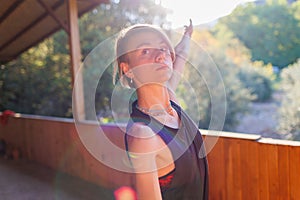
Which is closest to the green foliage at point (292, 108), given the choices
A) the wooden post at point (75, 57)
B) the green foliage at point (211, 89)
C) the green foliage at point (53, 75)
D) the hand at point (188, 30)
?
the green foliage at point (211, 89)

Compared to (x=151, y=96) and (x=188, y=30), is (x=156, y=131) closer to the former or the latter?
(x=151, y=96)

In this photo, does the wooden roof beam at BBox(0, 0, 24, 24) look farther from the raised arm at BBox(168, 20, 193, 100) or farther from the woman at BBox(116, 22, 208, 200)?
the woman at BBox(116, 22, 208, 200)

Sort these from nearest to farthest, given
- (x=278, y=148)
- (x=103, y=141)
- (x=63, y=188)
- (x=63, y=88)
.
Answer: (x=278, y=148)
(x=103, y=141)
(x=63, y=188)
(x=63, y=88)

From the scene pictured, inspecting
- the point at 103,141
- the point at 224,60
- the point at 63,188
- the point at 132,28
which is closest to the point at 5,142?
the point at 63,188

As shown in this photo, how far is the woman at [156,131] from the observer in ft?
2.61

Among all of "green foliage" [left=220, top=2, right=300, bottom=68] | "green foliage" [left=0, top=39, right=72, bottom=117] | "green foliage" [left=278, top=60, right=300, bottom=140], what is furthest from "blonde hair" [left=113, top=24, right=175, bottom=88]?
"green foliage" [left=220, top=2, right=300, bottom=68]

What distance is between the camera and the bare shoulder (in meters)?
0.79

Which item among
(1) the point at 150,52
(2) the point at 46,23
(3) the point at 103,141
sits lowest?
(3) the point at 103,141

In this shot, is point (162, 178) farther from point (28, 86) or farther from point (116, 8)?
point (116, 8)

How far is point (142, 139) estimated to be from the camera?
790 millimetres

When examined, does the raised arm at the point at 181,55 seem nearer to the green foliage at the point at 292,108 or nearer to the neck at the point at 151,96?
the neck at the point at 151,96

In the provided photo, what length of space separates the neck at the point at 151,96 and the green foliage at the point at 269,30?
24436 millimetres

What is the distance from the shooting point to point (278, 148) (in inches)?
84.8

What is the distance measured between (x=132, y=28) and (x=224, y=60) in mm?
11937
